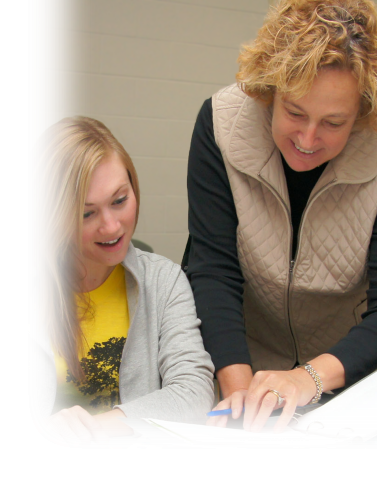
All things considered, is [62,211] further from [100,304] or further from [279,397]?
[279,397]

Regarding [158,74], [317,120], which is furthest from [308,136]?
[158,74]

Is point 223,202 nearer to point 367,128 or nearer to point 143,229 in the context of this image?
point 367,128

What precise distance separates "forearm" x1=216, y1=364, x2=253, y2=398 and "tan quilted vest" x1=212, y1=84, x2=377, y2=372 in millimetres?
268

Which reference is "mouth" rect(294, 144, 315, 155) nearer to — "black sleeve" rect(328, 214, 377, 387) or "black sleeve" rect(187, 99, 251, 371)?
"black sleeve" rect(187, 99, 251, 371)

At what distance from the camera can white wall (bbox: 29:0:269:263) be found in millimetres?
2244

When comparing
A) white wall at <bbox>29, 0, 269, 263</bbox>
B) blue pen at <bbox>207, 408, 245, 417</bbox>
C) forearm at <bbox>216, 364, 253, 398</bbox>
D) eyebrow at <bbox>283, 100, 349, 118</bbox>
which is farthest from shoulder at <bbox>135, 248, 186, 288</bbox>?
white wall at <bbox>29, 0, 269, 263</bbox>

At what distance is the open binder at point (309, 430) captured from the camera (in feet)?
2.11

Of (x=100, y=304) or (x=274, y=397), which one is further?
(x=100, y=304)

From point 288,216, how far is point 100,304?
481 mm

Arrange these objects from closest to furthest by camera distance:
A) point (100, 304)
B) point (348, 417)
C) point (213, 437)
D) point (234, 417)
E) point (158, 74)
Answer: point (213, 437)
point (348, 417)
point (234, 417)
point (100, 304)
point (158, 74)

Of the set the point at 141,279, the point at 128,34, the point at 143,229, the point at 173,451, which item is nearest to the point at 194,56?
the point at 128,34

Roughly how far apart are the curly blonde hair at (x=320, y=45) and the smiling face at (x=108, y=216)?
14.7 inches

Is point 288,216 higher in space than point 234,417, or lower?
higher

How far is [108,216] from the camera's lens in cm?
107
